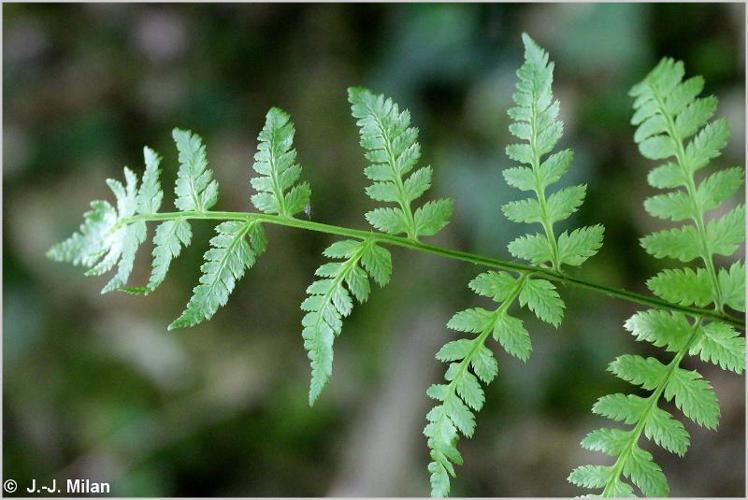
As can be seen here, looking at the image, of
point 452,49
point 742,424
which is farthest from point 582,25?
→ point 742,424

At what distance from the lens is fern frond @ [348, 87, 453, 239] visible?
1.73 m

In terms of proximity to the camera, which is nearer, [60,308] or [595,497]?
[595,497]

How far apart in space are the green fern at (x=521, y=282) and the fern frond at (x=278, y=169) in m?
0.50

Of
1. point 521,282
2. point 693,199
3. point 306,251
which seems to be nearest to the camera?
point 693,199

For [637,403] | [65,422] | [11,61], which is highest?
[11,61]

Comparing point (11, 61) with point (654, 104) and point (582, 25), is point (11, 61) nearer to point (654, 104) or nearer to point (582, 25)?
point (582, 25)

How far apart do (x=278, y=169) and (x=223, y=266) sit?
0.27 meters

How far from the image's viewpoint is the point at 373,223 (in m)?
1.81

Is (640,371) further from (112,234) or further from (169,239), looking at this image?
(112,234)

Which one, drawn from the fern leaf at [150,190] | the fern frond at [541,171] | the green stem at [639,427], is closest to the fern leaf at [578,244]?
the fern frond at [541,171]

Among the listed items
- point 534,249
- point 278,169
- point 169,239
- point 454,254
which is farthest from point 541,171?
point 169,239

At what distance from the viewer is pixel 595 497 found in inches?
68.4

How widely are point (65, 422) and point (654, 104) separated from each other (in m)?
3.79

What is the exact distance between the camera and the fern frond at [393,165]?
5.69ft
